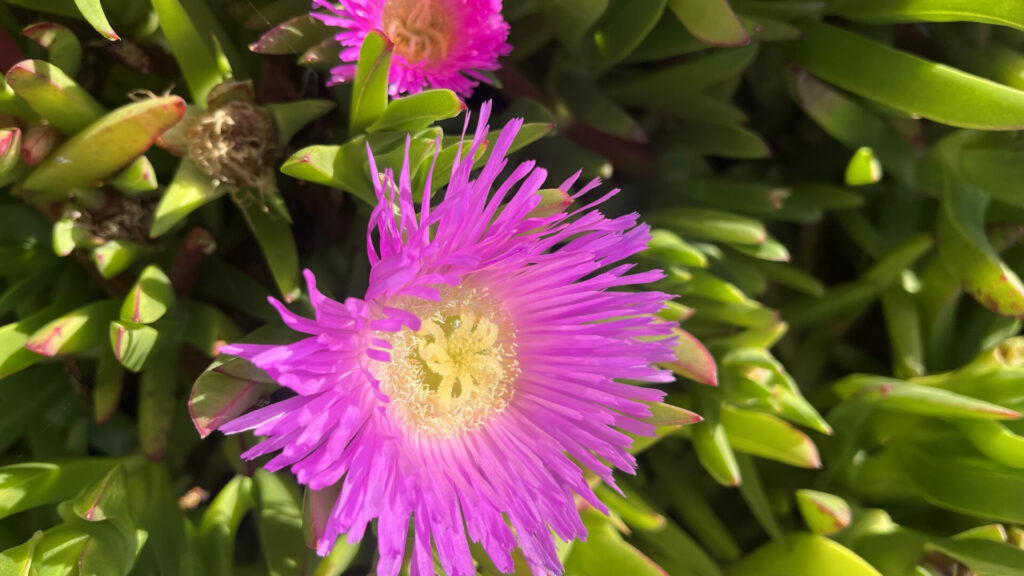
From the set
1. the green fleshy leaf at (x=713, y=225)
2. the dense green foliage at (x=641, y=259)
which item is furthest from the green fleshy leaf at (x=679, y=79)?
the green fleshy leaf at (x=713, y=225)

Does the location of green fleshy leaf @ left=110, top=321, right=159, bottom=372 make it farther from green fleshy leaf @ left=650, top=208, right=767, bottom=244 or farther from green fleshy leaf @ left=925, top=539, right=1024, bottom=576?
green fleshy leaf @ left=925, top=539, right=1024, bottom=576

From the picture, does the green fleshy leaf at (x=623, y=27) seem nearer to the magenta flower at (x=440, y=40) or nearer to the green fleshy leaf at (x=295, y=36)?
the magenta flower at (x=440, y=40)

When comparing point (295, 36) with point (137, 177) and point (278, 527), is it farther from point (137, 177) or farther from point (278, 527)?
point (278, 527)

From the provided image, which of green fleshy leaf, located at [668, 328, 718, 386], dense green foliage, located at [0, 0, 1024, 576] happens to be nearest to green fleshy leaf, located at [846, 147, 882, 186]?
dense green foliage, located at [0, 0, 1024, 576]

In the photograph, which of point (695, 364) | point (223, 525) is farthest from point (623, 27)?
point (223, 525)

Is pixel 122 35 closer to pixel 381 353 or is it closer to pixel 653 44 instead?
pixel 381 353

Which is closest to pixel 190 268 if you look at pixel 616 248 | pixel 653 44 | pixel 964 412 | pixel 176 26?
pixel 176 26
